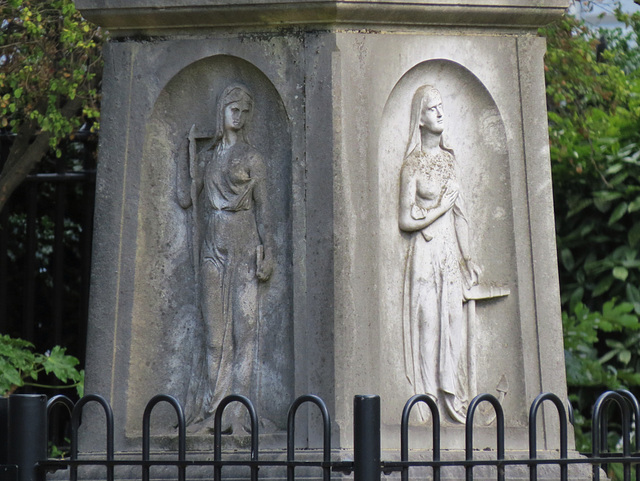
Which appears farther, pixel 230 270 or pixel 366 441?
pixel 230 270

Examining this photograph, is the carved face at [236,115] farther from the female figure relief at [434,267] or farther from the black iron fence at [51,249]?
the black iron fence at [51,249]

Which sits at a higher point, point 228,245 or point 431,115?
point 431,115

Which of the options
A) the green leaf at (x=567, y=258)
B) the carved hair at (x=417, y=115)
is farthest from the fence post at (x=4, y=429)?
the green leaf at (x=567, y=258)

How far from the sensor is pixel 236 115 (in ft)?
20.7

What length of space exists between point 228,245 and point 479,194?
1250mm

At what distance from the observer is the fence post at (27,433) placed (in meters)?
4.73

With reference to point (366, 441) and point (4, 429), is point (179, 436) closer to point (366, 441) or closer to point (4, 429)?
point (4, 429)

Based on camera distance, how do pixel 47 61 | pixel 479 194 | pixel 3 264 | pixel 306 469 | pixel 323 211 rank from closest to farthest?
pixel 306 469, pixel 323 211, pixel 479 194, pixel 47 61, pixel 3 264

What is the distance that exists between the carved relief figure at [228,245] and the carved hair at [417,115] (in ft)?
2.36

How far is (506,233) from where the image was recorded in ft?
21.1

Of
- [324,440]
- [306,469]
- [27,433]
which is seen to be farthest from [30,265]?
[324,440]

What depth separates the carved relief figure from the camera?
20.2ft

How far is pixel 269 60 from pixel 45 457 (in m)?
2.30

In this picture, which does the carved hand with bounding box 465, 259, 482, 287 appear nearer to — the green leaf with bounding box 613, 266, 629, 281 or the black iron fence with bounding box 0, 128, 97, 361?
the green leaf with bounding box 613, 266, 629, 281
